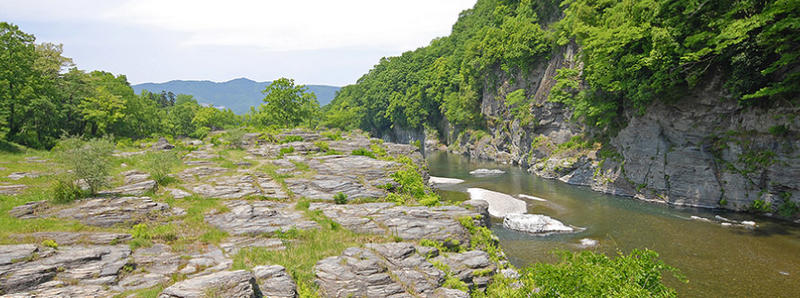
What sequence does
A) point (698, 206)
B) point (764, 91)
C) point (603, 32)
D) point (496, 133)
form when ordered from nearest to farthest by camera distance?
point (764, 91), point (698, 206), point (603, 32), point (496, 133)

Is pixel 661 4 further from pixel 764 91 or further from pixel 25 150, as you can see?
pixel 25 150

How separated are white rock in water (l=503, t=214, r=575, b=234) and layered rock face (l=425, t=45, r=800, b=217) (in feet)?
45.5

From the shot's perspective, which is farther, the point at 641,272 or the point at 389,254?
the point at 389,254

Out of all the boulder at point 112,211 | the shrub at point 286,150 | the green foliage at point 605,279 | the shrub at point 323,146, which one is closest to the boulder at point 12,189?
the boulder at point 112,211

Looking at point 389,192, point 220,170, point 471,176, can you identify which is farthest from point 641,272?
point 471,176

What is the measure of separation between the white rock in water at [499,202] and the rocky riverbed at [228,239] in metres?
10.6

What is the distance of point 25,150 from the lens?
3341cm

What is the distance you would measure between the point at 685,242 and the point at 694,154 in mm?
11853

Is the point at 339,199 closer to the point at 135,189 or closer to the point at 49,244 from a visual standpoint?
the point at 135,189

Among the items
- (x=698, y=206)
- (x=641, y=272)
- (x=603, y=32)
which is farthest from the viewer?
(x=603, y=32)

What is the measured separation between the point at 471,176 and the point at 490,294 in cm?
3923

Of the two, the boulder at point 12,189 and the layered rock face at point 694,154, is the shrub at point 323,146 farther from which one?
the layered rock face at point 694,154

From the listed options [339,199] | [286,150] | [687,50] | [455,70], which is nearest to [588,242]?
[687,50]

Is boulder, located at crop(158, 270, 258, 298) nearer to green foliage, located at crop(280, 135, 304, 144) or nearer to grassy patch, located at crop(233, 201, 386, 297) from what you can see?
grassy patch, located at crop(233, 201, 386, 297)
